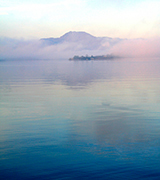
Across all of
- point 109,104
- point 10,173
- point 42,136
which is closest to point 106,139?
point 42,136

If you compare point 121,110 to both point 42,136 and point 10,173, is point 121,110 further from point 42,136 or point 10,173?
point 10,173

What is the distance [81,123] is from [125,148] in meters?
4.95

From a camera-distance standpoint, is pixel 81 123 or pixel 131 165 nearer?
pixel 131 165

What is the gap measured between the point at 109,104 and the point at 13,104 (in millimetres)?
8117

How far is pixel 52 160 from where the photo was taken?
10.6m

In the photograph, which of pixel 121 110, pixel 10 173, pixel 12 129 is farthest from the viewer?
pixel 121 110

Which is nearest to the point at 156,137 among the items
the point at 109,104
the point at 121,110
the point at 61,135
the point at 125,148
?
the point at 125,148

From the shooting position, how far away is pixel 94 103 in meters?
23.1

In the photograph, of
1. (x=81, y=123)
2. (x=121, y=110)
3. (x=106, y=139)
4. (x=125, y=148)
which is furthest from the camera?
(x=121, y=110)

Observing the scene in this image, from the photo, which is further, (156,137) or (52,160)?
(156,137)

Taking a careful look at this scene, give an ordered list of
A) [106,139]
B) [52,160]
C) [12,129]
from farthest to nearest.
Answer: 1. [12,129]
2. [106,139]
3. [52,160]

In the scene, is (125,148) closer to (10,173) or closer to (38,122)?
(10,173)

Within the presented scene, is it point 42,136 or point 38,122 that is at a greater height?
point 38,122

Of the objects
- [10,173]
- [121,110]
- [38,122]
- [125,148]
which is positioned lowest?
[10,173]
